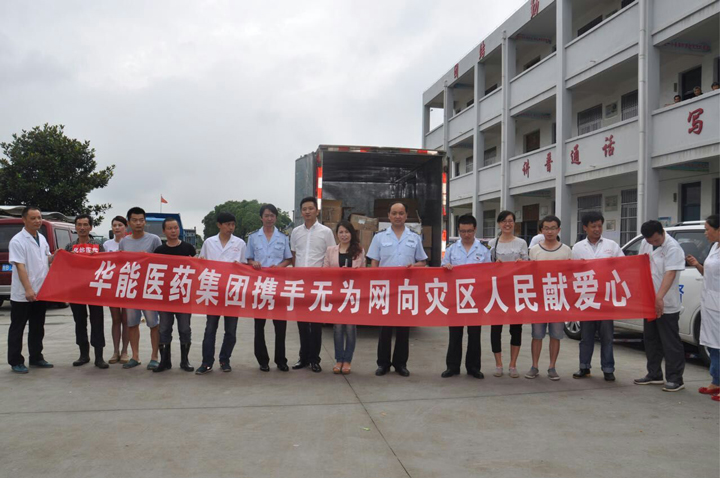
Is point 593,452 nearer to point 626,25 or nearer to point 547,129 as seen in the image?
point 626,25

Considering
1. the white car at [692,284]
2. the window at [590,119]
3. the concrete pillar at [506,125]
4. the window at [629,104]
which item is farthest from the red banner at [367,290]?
the concrete pillar at [506,125]

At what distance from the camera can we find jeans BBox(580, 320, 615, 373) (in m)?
6.05

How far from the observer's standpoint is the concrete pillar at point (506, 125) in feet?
67.7

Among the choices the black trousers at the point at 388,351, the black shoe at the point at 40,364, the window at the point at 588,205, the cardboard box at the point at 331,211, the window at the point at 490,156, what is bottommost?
the black shoe at the point at 40,364

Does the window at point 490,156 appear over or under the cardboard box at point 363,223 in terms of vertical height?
over

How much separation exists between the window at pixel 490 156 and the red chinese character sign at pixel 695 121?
40.0 ft

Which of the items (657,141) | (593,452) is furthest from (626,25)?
(593,452)

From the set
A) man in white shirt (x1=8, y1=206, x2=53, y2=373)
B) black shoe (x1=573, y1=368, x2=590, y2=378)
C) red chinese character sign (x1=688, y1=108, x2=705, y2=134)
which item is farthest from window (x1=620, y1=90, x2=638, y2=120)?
man in white shirt (x1=8, y1=206, x2=53, y2=373)

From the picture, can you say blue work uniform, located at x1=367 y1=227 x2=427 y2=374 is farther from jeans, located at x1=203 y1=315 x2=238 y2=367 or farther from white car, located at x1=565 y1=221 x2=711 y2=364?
white car, located at x1=565 y1=221 x2=711 y2=364

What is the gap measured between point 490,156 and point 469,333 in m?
20.5

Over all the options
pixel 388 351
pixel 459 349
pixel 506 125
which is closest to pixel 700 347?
pixel 459 349

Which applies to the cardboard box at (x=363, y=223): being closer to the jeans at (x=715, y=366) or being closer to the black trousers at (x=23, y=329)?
the black trousers at (x=23, y=329)

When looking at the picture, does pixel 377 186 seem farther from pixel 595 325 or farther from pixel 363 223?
pixel 595 325

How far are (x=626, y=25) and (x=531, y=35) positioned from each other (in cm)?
580
